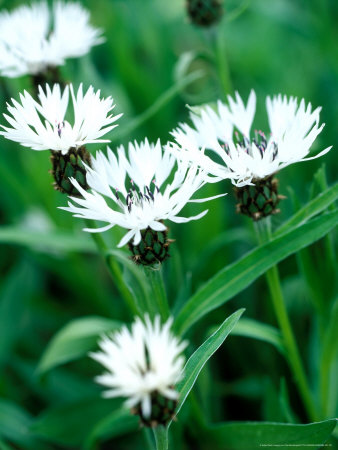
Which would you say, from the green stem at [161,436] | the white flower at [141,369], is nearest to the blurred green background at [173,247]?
the green stem at [161,436]

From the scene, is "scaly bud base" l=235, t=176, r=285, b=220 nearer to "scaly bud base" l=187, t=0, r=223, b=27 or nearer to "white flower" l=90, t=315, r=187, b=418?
"white flower" l=90, t=315, r=187, b=418

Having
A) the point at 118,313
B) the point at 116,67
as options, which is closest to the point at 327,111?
the point at 116,67

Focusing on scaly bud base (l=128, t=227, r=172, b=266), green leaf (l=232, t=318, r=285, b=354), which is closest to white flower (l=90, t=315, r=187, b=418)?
scaly bud base (l=128, t=227, r=172, b=266)

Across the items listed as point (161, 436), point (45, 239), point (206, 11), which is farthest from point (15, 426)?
point (206, 11)

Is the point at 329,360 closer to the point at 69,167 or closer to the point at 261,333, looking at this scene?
the point at 261,333

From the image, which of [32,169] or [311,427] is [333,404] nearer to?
[311,427]
